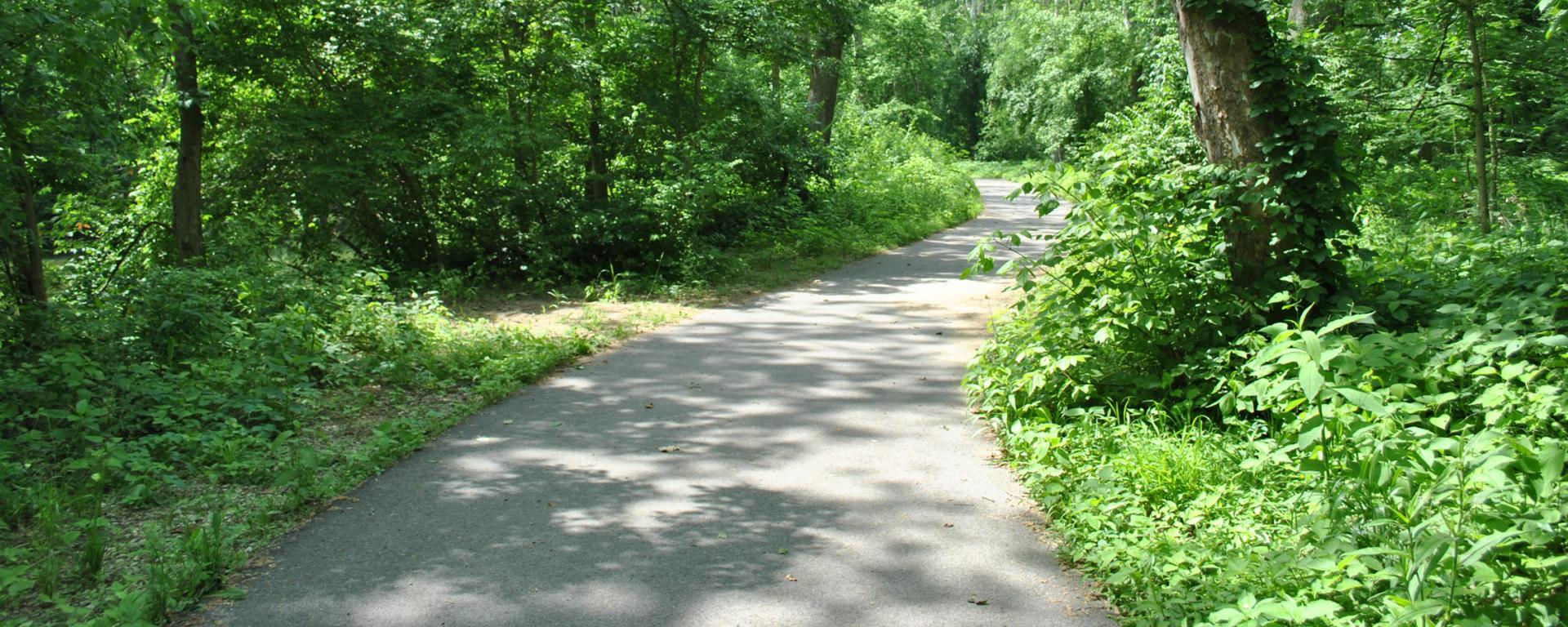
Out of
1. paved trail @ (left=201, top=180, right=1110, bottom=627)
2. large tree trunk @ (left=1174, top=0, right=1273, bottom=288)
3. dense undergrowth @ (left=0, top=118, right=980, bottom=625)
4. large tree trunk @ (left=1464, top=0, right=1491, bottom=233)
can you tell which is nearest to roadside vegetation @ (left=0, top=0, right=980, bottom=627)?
dense undergrowth @ (left=0, top=118, right=980, bottom=625)

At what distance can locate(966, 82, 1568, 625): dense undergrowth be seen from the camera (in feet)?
10.4

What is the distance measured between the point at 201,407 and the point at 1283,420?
6.36 meters

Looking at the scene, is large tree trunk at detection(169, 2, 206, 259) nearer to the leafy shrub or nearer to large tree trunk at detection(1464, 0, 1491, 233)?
the leafy shrub

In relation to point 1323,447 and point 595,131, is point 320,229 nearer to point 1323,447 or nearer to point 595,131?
point 595,131

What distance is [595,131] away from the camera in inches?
579

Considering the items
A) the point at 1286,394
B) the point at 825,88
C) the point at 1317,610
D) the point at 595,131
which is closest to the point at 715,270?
the point at 595,131

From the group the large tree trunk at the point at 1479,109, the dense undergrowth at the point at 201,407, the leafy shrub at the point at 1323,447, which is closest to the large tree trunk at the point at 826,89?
the dense undergrowth at the point at 201,407

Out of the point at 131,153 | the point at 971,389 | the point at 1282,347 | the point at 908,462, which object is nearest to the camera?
the point at 1282,347

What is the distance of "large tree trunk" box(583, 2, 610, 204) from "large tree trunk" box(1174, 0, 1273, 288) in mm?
9268

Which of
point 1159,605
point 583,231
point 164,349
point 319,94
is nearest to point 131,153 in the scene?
point 164,349

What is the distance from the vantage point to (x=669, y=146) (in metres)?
14.3

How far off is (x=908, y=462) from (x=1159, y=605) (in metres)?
2.34

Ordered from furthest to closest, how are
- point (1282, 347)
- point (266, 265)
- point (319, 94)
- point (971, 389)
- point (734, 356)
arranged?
point (319, 94) < point (266, 265) < point (734, 356) < point (971, 389) < point (1282, 347)

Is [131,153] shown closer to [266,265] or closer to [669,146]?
[266,265]
